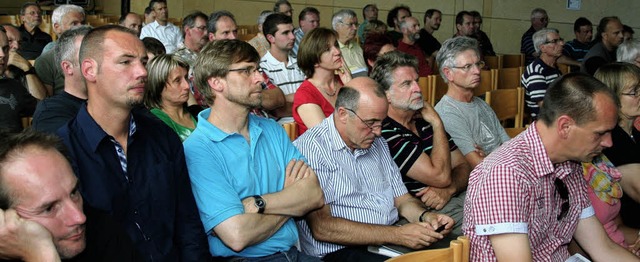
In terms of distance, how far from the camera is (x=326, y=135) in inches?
124

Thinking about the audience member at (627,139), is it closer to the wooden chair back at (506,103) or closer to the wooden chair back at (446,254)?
the wooden chair back at (506,103)

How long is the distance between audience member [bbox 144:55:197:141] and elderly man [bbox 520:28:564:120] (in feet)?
9.53

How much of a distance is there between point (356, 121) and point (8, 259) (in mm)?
1698

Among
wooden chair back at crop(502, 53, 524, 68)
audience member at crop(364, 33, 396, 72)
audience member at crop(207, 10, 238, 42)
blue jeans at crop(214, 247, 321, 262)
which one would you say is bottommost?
blue jeans at crop(214, 247, 321, 262)

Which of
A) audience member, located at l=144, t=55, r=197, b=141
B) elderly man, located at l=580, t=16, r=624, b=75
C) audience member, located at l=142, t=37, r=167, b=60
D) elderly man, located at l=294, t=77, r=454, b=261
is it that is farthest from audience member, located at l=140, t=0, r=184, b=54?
elderly man, located at l=294, t=77, r=454, b=261

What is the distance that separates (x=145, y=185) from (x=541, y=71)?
425 centimetres

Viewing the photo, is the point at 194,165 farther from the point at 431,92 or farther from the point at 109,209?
the point at 431,92

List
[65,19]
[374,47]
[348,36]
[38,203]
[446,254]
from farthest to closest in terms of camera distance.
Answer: [348,36], [65,19], [374,47], [446,254], [38,203]

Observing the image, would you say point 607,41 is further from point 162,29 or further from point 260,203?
point 260,203

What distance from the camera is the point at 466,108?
4.11m

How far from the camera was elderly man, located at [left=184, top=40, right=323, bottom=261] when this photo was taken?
2.58 meters

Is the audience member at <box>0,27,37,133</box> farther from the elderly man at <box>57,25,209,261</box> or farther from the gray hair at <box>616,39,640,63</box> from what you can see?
the gray hair at <box>616,39,640,63</box>

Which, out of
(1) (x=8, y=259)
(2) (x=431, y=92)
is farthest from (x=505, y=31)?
(1) (x=8, y=259)

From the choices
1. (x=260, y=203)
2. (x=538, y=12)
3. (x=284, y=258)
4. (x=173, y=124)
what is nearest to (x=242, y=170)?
(x=260, y=203)
